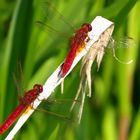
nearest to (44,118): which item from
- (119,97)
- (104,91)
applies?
(119,97)

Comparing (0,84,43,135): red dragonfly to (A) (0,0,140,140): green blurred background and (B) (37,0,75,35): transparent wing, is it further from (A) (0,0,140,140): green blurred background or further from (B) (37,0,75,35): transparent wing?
(B) (37,0,75,35): transparent wing

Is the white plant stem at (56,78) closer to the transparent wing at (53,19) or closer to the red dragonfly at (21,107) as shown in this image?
the red dragonfly at (21,107)

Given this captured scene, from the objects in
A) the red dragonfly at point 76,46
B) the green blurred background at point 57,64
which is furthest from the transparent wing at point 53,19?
the red dragonfly at point 76,46

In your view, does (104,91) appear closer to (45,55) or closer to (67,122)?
(45,55)

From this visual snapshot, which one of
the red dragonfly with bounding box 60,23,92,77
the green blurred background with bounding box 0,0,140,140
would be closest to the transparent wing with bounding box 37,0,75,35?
the green blurred background with bounding box 0,0,140,140

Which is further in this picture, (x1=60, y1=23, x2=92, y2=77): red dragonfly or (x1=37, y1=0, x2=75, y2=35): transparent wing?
(x1=37, y1=0, x2=75, y2=35): transparent wing

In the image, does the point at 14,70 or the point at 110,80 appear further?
the point at 110,80

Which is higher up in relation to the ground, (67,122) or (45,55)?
(45,55)
